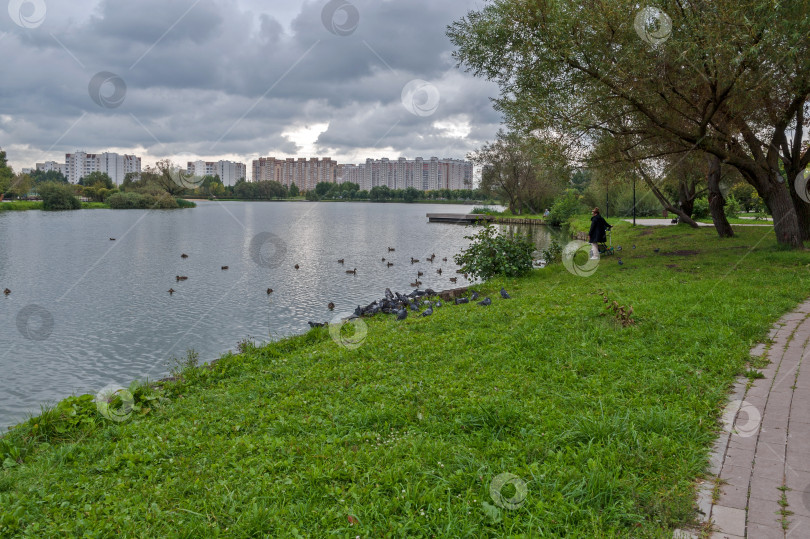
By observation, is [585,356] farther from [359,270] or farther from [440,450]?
[359,270]

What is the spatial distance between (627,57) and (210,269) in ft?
57.5

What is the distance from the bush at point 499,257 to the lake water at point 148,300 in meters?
1.75

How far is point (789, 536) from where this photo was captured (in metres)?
2.94

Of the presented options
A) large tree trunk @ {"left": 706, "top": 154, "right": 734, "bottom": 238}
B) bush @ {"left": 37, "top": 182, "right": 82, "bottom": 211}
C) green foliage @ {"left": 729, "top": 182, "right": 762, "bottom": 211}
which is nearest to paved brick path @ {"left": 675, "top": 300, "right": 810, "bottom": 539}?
large tree trunk @ {"left": 706, "top": 154, "right": 734, "bottom": 238}

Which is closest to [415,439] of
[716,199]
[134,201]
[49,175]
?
[716,199]

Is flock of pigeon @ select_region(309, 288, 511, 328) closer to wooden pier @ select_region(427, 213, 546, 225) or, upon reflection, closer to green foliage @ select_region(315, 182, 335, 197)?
wooden pier @ select_region(427, 213, 546, 225)

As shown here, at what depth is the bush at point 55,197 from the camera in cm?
8044

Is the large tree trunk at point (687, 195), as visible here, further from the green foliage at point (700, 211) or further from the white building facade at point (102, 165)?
Answer: the white building facade at point (102, 165)

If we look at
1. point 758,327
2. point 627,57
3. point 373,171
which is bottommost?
point 758,327

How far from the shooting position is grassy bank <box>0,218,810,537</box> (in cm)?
335

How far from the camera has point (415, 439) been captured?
14.1 ft

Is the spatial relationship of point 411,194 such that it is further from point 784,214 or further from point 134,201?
point 784,214

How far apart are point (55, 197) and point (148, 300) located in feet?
267

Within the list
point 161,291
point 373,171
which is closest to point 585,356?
point 161,291
